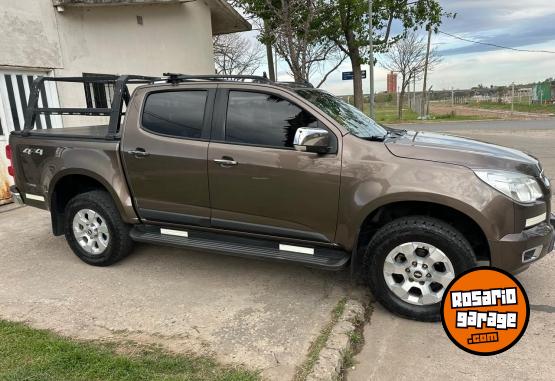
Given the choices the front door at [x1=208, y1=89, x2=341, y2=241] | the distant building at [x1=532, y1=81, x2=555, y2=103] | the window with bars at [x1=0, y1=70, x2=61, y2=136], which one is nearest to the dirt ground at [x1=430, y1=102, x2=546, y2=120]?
the distant building at [x1=532, y1=81, x2=555, y2=103]

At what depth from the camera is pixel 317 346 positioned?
9.80 ft

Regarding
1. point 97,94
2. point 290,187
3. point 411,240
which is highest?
point 97,94

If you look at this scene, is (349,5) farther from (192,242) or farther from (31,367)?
(31,367)

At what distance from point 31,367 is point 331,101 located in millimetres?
3122

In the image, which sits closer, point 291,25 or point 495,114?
point 291,25

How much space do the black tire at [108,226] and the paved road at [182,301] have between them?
0.12 meters

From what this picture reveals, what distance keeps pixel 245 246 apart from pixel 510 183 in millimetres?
2116

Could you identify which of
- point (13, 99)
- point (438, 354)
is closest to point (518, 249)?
point (438, 354)

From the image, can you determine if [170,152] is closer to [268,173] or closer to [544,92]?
[268,173]

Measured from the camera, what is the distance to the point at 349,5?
15141 millimetres

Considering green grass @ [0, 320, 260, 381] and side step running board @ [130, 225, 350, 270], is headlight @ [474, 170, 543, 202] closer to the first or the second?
side step running board @ [130, 225, 350, 270]

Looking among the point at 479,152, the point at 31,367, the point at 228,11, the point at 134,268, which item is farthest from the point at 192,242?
the point at 228,11

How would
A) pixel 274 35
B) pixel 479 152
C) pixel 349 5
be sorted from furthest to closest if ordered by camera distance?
pixel 349 5
pixel 274 35
pixel 479 152

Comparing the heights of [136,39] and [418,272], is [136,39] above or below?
above
